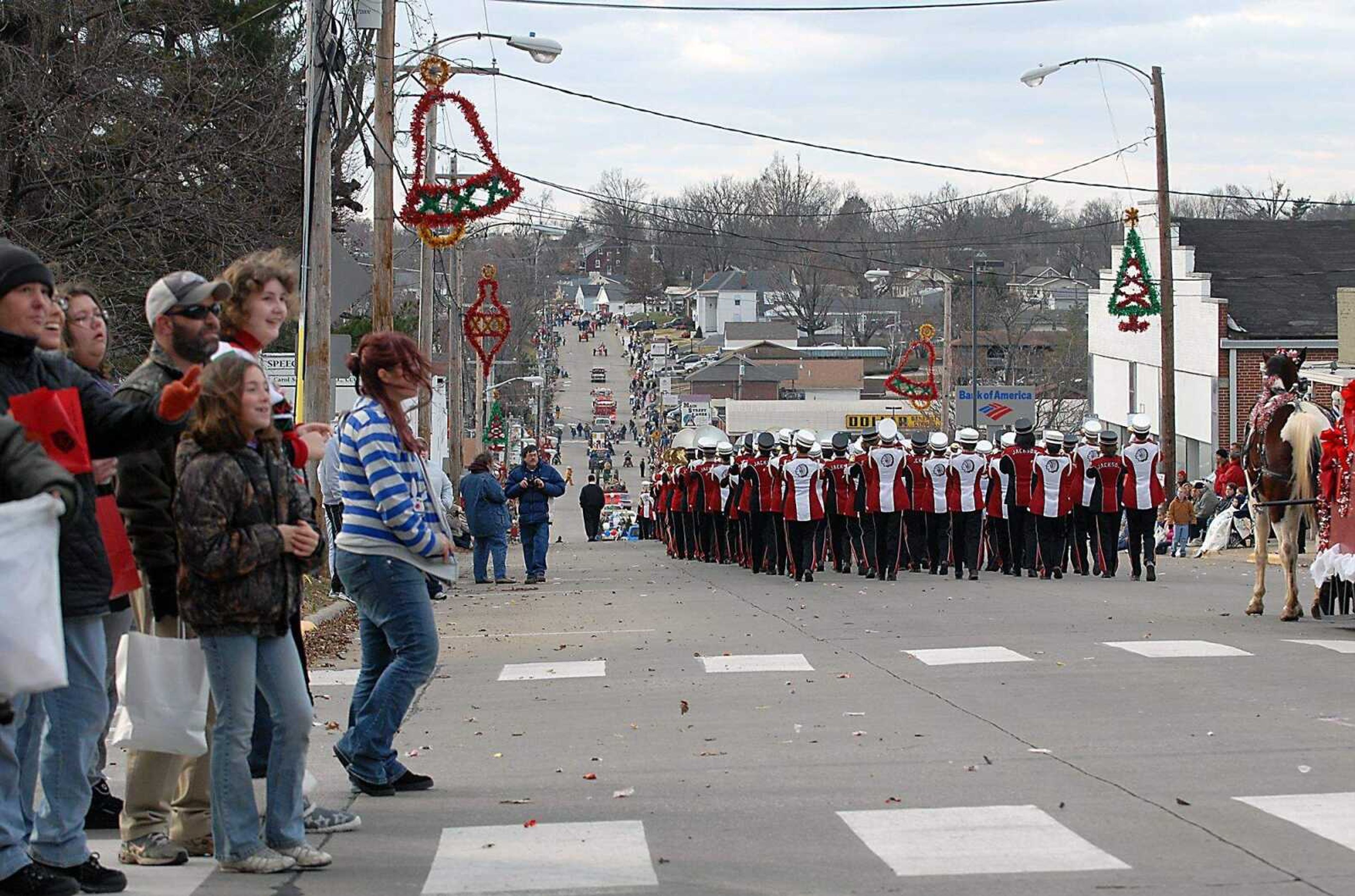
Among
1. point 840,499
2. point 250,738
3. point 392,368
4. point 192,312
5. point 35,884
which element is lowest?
point 840,499

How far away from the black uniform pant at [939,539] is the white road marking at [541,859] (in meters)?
17.4

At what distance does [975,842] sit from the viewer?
6.95 meters

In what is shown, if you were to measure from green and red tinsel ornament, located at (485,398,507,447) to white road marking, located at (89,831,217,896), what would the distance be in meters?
62.4

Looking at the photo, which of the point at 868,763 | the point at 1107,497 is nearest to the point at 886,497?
the point at 1107,497

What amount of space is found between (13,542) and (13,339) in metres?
1.09

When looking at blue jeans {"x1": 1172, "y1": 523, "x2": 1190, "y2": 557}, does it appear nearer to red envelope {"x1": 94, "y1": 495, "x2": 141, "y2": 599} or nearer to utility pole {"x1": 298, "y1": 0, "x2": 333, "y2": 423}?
utility pole {"x1": 298, "y1": 0, "x2": 333, "y2": 423}

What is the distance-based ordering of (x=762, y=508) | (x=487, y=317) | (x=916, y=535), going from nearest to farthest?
(x=916, y=535), (x=762, y=508), (x=487, y=317)

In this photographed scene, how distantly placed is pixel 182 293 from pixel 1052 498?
17.8 meters

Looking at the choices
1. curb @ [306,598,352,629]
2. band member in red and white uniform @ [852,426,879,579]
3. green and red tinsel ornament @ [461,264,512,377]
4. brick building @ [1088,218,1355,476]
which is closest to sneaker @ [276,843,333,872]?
curb @ [306,598,352,629]

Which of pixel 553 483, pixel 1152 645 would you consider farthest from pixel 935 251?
pixel 1152 645

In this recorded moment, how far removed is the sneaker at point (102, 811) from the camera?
7.60 metres

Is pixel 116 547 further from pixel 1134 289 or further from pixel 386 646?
pixel 1134 289

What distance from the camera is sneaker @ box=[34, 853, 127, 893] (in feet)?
20.0

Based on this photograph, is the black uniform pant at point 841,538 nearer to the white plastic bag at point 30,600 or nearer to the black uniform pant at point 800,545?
the black uniform pant at point 800,545
